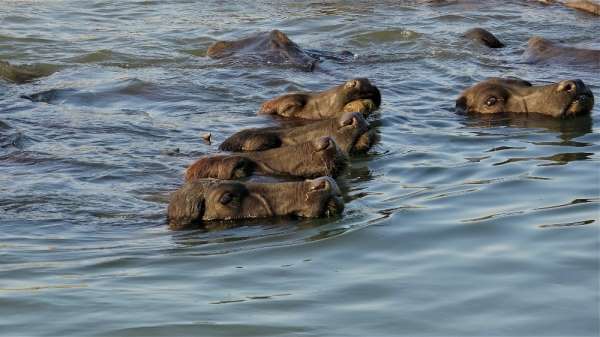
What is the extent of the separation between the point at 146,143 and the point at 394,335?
5.84 metres

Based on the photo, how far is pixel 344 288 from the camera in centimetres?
656

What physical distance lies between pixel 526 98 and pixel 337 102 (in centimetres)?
191

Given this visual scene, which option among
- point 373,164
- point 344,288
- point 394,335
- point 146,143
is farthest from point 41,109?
point 394,335

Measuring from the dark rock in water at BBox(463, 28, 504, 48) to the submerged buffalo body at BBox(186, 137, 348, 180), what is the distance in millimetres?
7630

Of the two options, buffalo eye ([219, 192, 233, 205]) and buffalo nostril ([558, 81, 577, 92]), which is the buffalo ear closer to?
buffalo nostril ([558, 81, 577, 92])

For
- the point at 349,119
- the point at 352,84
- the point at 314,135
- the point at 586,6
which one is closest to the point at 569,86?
the point at 352,84

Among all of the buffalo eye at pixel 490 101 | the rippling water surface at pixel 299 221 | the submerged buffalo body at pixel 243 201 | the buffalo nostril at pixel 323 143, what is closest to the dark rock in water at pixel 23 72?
the rippling water surface at pixel 299 221

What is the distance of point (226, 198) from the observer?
27.1 ft

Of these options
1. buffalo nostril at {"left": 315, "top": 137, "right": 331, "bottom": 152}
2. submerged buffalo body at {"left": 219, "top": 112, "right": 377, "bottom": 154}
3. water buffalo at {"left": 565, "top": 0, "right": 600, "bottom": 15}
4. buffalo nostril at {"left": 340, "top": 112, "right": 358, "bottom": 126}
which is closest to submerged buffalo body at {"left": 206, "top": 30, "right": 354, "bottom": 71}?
submerged buffalo body at {"left": 219, "top": 112, "right": 377, "bottom": 154}

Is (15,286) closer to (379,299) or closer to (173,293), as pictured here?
(173,293)

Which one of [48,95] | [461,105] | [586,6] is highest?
[586,6]

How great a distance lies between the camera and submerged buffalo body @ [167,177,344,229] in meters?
8.02

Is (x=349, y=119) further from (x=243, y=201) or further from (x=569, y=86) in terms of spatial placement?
(x=569, y=86)

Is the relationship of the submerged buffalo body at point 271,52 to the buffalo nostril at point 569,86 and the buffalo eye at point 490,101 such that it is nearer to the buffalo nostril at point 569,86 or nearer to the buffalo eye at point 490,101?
the buffalo eye at point 490,101
